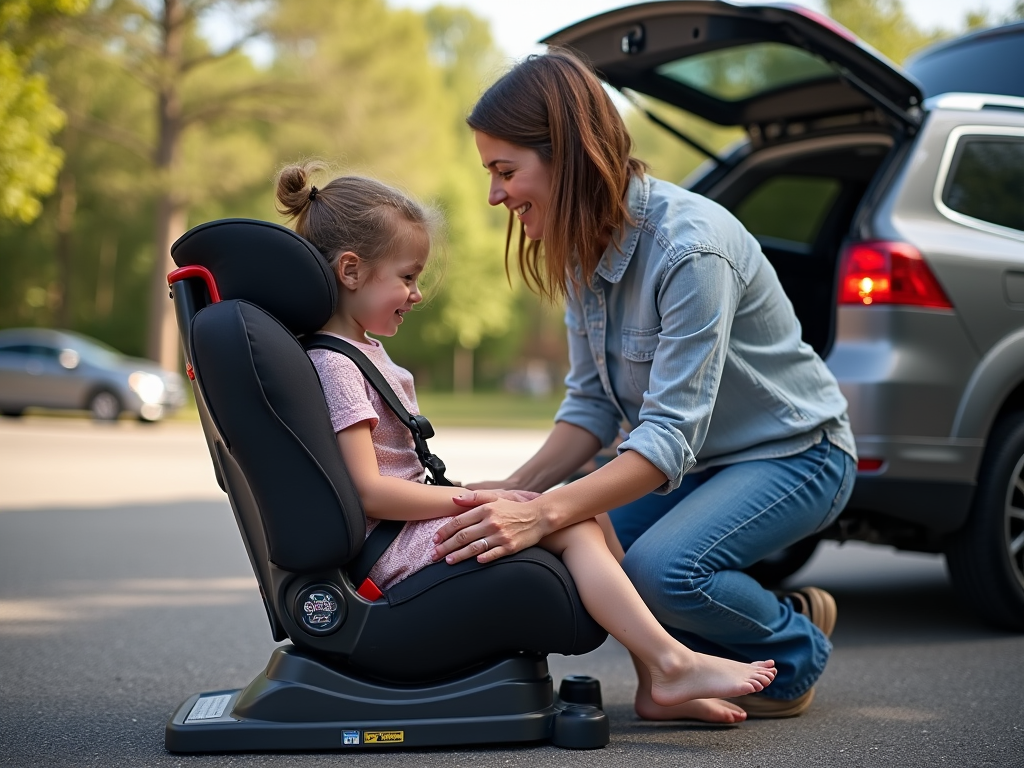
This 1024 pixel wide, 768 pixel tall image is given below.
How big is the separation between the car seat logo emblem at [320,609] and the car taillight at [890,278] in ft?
7.38

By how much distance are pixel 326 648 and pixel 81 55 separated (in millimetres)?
21148

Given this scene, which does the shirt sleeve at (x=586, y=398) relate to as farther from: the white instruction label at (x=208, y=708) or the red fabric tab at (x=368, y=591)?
the white instruction label at (x=208, y=708)

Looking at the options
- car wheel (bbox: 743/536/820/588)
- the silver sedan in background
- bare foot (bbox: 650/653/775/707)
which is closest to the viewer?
bare foot (bbox: 650/653/775/707)

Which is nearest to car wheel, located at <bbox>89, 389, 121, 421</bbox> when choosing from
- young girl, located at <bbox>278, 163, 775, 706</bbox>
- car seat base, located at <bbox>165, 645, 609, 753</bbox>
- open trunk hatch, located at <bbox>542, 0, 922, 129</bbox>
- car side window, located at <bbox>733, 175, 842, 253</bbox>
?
car side window, located at <bbox>733, 175, 842, 253</bbox>

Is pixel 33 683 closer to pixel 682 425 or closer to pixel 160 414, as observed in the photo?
pixel 682 425

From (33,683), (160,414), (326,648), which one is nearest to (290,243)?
(326,648)

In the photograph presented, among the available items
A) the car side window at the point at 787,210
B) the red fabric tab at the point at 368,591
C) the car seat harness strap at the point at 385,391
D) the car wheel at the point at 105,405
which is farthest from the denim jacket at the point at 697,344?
the car wheel at the point at 105,405

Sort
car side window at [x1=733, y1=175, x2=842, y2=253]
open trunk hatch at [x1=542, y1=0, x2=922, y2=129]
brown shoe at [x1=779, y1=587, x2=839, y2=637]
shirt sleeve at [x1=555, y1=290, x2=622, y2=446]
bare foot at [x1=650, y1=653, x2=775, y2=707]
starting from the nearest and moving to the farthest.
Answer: bare foot at [x1=650, y1=653, x2=775, y2=707]
brown shoe at [x1=779, y1=587, x2=839, y2=637]
shirt sleeve at [x1=555, y1=290, x2=622, y2=446]
open trunk hatch at [x1=542, y1=0, x2=922, y2=129]
car side window at [x1=733, y1=175, x2=842, y2=253]

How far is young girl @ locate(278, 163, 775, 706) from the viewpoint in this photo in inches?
106

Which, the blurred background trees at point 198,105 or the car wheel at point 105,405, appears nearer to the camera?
the blurred background trees at point 198,105

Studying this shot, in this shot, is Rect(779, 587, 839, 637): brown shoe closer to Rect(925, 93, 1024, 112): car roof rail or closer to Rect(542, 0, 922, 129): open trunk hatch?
Rect(542, 0, 922, 129): open trunk hatch

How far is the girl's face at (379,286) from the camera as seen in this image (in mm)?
2840

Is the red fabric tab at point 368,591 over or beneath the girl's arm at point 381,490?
beneath

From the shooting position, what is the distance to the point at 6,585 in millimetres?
5129
